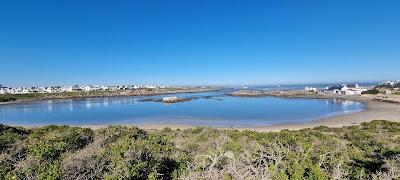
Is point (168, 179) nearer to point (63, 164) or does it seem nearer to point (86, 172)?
point (86, 172)

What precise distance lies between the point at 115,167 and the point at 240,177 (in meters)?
2.51

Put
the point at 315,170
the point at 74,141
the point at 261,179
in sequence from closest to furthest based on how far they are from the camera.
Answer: the point at 261,179
the point at 315,170
the point at 74,141

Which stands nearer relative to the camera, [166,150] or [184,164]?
[184,164]

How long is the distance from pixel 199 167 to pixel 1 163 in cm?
400

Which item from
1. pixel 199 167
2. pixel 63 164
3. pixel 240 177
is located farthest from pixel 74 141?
pixel 240 177

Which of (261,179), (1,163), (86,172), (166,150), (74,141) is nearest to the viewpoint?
(261,179)

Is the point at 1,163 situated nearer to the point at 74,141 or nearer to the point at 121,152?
the point at 121,152

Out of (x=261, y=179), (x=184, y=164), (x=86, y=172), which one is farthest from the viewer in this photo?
(x=184, y=164)

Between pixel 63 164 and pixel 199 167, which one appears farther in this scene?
pixel 63 164

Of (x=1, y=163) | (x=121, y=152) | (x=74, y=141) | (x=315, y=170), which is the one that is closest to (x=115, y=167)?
(x=121, y=152)

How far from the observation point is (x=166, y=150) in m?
8.29

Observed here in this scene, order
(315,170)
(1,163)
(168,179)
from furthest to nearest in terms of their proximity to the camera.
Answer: (168,179)
(1,163)
(315,170)

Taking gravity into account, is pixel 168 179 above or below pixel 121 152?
below

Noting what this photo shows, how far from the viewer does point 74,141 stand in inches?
425
